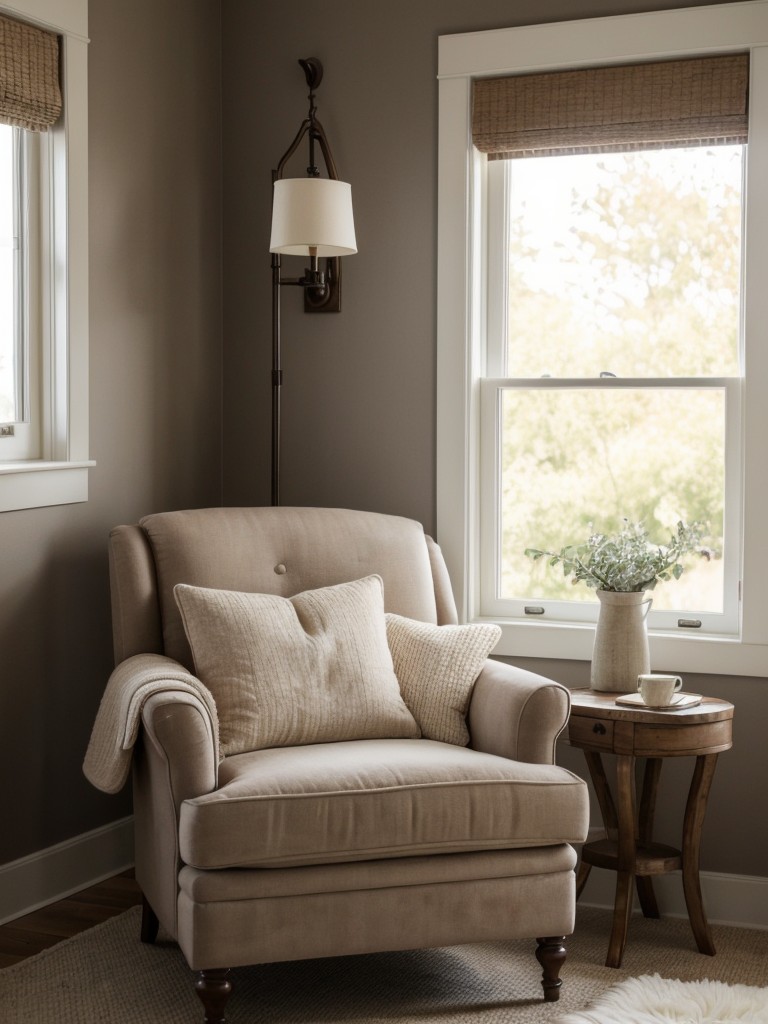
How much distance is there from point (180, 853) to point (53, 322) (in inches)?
57.2

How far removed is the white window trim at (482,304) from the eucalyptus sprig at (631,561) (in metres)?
0.19

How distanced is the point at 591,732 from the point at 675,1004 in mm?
619

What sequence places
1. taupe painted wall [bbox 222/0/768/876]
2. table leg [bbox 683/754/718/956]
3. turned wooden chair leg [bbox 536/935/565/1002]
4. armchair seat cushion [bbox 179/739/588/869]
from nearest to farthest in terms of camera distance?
armchair seat cushion [bbox 179/739/588/869] → turned wooden chair leg [bbox 536/935/565/1002] → table leg [bbox 683/754/718/956] → taupe painted wall [bbox 222/0/768/876]

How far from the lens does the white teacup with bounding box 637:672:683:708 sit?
8.75 feet

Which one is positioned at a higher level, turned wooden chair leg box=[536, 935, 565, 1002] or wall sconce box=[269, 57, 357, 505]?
wall sconce box=[269, 57, 357, 505]

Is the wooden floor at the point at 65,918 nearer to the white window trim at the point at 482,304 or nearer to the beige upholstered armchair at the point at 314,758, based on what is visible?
the beige upholstered armchair at the point at 314,758

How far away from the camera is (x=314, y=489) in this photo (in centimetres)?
347

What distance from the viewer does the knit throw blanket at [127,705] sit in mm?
2311

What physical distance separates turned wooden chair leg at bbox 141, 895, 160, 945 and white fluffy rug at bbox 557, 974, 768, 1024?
991 millimetres

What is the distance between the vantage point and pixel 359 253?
3369mm

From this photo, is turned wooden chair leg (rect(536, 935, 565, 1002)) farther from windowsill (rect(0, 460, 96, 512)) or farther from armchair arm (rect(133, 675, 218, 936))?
windowsill (rect(0, 460, 96, 512))

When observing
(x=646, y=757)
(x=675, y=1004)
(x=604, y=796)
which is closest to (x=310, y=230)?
(x=646, y=757)

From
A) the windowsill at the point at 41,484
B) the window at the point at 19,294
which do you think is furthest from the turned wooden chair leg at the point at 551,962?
the window at the point at 19,294

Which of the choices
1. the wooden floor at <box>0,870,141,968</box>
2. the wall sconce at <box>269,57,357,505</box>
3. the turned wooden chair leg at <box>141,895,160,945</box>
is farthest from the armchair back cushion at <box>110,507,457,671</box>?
the wooden floor at <box>0,870,141,968</box>
